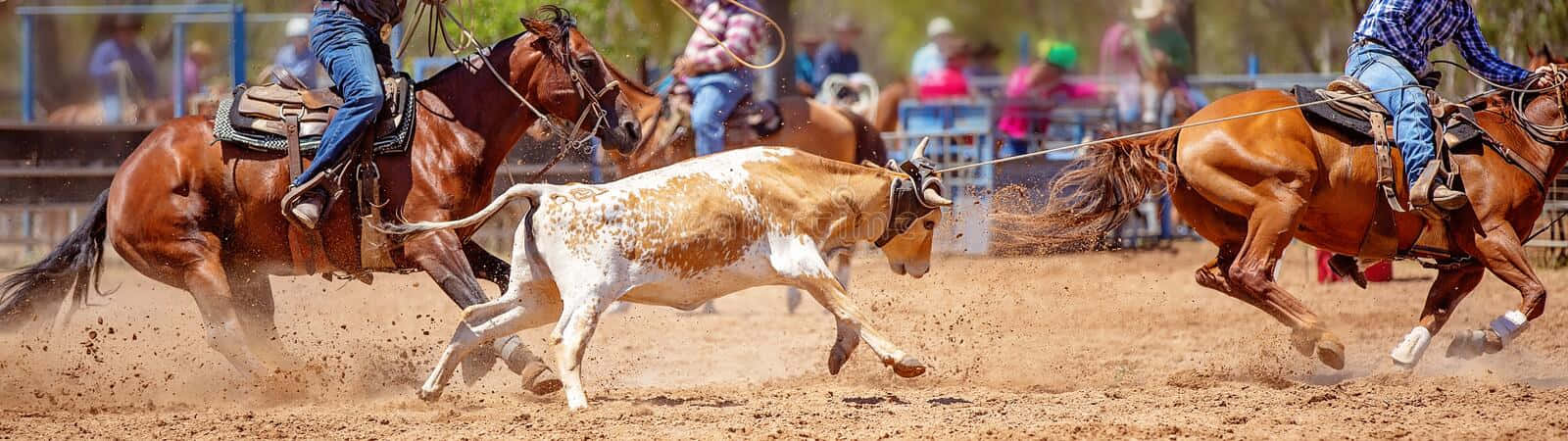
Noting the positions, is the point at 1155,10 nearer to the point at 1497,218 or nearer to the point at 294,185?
the point at 1497,218

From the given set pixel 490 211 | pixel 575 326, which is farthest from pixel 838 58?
pixel 575 326

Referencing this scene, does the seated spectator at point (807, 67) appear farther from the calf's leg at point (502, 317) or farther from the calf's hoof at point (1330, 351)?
the calf's leg at point (502, 317)

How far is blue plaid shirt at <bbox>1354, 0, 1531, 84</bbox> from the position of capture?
7.23m

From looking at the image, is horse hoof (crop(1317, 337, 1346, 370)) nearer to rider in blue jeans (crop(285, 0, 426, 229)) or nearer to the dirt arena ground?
the dirt arena ground

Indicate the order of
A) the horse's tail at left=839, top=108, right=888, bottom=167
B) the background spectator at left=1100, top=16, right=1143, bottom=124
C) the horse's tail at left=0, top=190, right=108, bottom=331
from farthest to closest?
the background spectator at left=1100, top=16, right=1143, bottom=124 → the horse's tail at left=839, top=108, right=888, bottom=167 → the horse's tail at left=0, top=190, right=108, bottom=331

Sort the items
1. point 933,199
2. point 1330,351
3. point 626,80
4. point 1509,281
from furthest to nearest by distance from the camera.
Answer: point 626,80 → point 1509,281 → point 1330,351 → point 933,199

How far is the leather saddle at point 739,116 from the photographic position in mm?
9891

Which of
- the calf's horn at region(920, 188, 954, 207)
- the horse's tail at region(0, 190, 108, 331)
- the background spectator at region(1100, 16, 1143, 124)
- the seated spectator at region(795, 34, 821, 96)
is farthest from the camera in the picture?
the background spectator at region(1100, 16, 1143, 124)

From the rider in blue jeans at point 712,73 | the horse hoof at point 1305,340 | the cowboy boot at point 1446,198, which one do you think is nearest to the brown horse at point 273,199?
the rider in blue jeans at point 712,73

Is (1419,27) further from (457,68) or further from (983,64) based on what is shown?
(983,64)

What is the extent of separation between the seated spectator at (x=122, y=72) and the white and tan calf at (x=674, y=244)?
36.4 ft

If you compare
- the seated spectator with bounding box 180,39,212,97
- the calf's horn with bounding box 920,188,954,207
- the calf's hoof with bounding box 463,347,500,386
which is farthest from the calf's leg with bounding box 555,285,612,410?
the seated spectator with bounding box 180,39,212,97

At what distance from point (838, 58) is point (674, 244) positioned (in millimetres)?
10837

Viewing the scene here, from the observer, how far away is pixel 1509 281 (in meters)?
7.02
